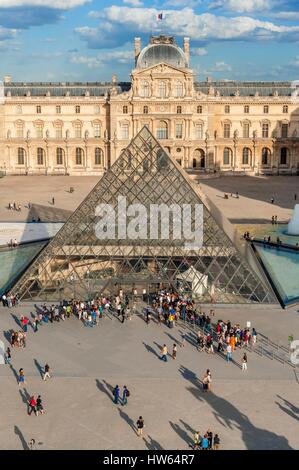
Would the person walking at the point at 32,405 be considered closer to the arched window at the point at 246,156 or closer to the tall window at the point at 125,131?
the tall window at the point at 125,131

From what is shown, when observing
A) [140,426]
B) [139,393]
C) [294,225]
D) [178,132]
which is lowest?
[139,393]

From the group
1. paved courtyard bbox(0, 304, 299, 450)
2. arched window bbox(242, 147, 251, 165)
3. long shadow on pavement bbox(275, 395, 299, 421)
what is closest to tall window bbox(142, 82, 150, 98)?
arched window bbox(242, 147, 251, 165)

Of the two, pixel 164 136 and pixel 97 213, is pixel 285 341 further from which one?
pixel 164 136

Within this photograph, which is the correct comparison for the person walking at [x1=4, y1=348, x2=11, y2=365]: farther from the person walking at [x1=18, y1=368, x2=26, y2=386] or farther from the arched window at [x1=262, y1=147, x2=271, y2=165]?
the arched window at [x1=262, y1=147, x2=271, y2=165]

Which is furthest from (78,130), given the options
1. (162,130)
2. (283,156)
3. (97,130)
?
(283,156)

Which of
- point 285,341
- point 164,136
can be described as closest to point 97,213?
point 285,341

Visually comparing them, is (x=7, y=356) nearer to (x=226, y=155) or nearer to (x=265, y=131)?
(x=226, y=155)
